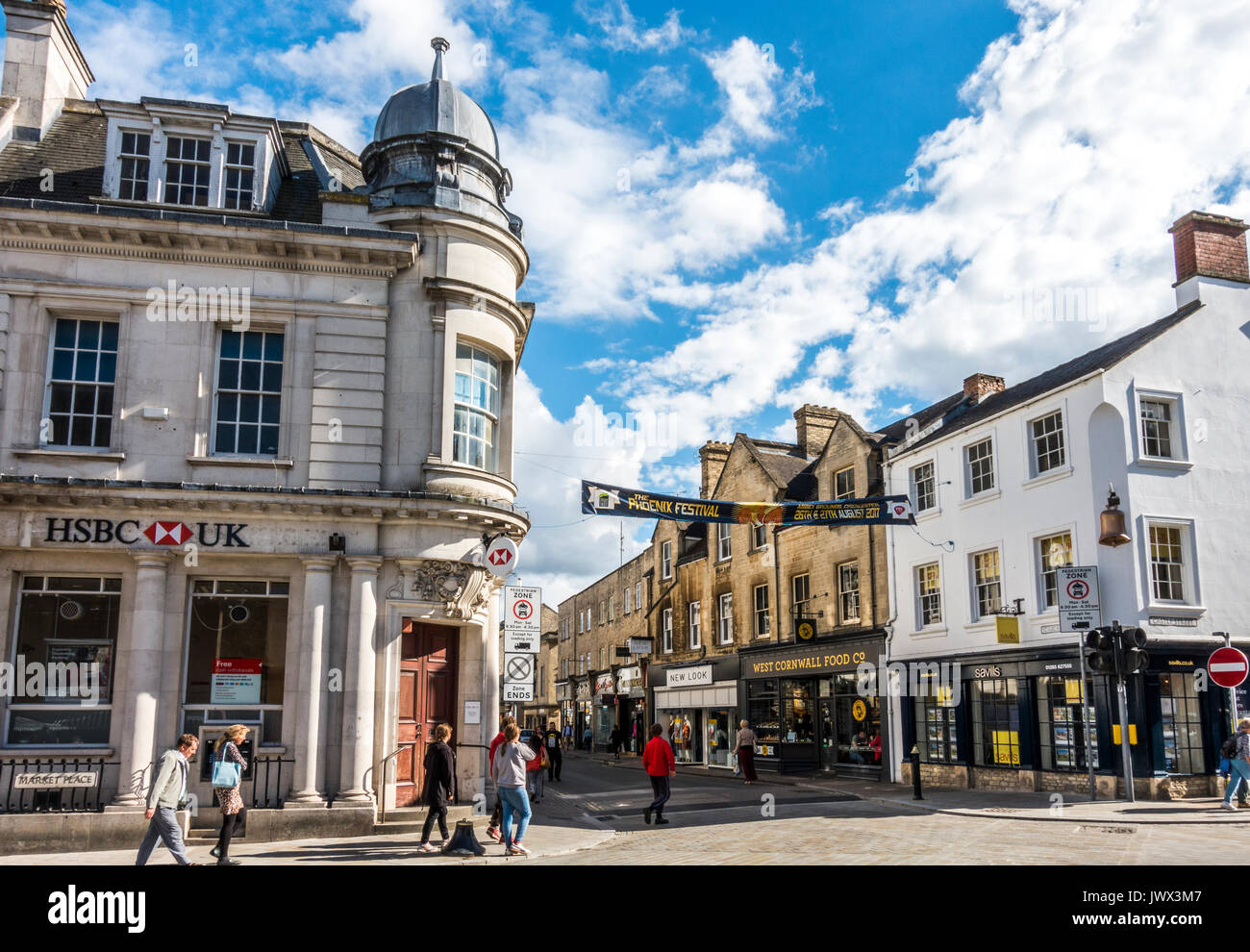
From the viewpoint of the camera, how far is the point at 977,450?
24.6 m

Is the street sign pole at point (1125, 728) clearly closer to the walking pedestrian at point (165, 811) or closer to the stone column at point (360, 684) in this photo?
the stone column at point (360, 684)

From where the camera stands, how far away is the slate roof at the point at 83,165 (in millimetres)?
16672

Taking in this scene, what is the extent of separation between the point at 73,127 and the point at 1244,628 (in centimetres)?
2457

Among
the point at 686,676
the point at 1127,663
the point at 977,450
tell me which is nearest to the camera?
the point at 1127,663

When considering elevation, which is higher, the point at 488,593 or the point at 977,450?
the point at 977,450

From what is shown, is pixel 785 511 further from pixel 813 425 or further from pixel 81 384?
pixel 81 384

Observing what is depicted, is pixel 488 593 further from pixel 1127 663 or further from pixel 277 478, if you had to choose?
pixel 1127 663

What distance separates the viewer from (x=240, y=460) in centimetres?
1573

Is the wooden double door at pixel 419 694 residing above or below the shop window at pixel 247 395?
below

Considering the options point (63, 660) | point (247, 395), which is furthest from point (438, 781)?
point (247, 395)

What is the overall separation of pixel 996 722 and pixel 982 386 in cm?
948

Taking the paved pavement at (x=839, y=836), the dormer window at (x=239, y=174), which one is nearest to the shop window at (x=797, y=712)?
the paved pavement at (x=839, y=836)

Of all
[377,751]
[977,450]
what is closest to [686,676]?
[977,450]

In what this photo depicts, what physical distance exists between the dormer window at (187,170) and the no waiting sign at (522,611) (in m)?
8.73
